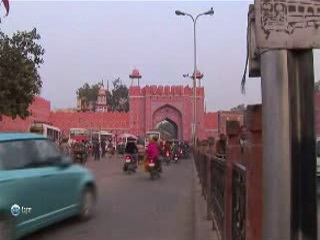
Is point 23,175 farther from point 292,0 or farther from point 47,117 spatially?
point 47,117

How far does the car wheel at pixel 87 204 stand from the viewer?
9266mm

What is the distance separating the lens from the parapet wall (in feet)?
199

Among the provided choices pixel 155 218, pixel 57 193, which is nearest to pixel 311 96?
pixel 57 193

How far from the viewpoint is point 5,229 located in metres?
6.57

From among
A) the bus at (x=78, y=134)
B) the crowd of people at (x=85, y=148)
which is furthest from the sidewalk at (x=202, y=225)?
the bus at (x=78, y=134)

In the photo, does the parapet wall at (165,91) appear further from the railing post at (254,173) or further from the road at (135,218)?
the railing post at (254,173)

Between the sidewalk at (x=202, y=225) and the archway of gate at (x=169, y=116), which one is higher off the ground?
the archway of gate at (x=169, y=116)

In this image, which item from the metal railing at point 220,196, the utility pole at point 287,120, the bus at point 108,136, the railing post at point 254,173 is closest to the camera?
→ the utility pole at point 287,120

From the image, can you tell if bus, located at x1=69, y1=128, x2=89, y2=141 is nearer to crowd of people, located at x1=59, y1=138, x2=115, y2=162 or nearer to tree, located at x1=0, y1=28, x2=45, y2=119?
crowd of people, located at x1=59, y1=138, x2=115, y2=162

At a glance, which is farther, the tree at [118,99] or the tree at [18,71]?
the tree at [118,99]

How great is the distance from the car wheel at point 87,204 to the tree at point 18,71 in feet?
51.6

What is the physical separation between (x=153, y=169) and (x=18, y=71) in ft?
30.2

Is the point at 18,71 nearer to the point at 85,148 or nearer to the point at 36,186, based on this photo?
the point at 85,148

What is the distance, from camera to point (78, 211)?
9062mm
